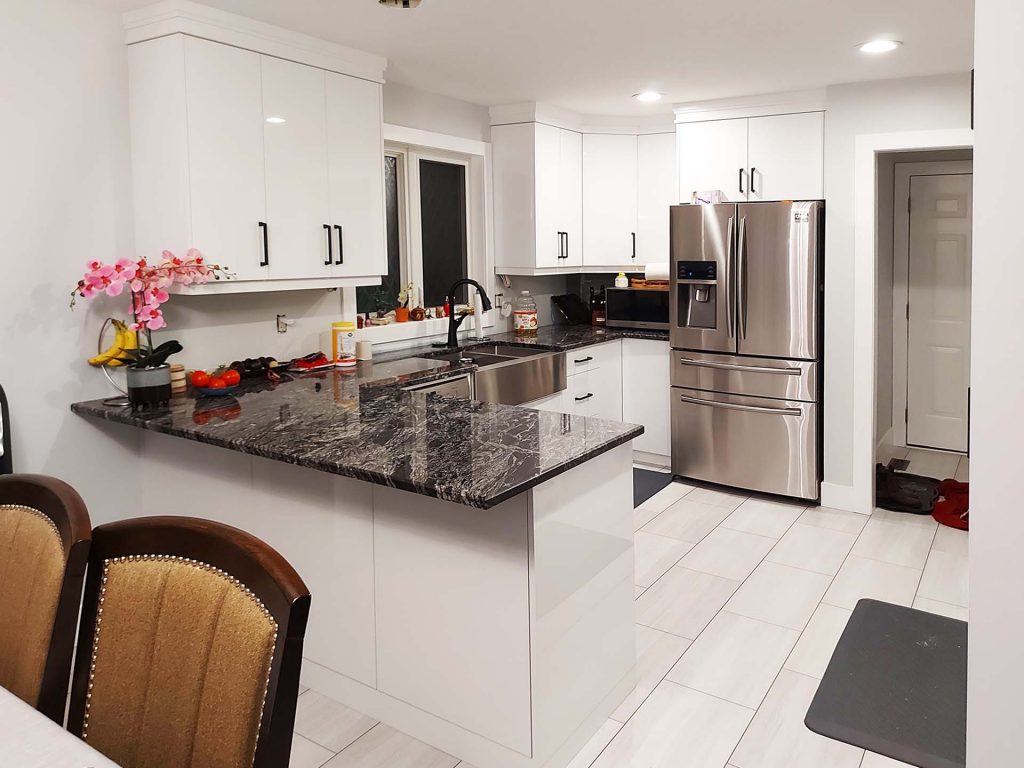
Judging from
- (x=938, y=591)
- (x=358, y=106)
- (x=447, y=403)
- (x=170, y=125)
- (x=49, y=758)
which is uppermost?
(x=358, y=106)

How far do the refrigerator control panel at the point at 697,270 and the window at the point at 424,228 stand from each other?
1298 millimetres

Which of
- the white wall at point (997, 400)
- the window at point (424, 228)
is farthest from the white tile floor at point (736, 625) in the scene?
the window at point (424, 228)

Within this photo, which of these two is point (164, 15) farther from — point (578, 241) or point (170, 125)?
point (578, 241)

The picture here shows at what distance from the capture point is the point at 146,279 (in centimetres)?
287

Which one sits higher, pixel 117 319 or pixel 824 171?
pixel 824 171

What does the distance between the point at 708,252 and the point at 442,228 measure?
1577mm

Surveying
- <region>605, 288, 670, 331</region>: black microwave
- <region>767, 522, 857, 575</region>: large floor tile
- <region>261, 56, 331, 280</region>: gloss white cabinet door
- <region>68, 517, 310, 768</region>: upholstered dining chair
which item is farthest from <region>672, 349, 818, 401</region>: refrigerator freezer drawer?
<region>68, 517, 310, 768</region>: upholstered dining chair

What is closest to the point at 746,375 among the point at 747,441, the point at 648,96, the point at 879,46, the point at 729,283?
the point at 747,441

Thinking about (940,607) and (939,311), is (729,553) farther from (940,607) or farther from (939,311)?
(939,311)

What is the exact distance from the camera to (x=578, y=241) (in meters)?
5.32

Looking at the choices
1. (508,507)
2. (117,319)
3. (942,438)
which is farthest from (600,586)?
(942,438)

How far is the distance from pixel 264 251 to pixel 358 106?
84 centimetres

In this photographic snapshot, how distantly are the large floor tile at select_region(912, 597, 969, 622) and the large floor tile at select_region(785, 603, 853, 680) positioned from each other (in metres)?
0.33

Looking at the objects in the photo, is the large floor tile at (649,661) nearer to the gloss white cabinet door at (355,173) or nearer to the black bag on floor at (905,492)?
the gloss white cabinet door at (355,173)
